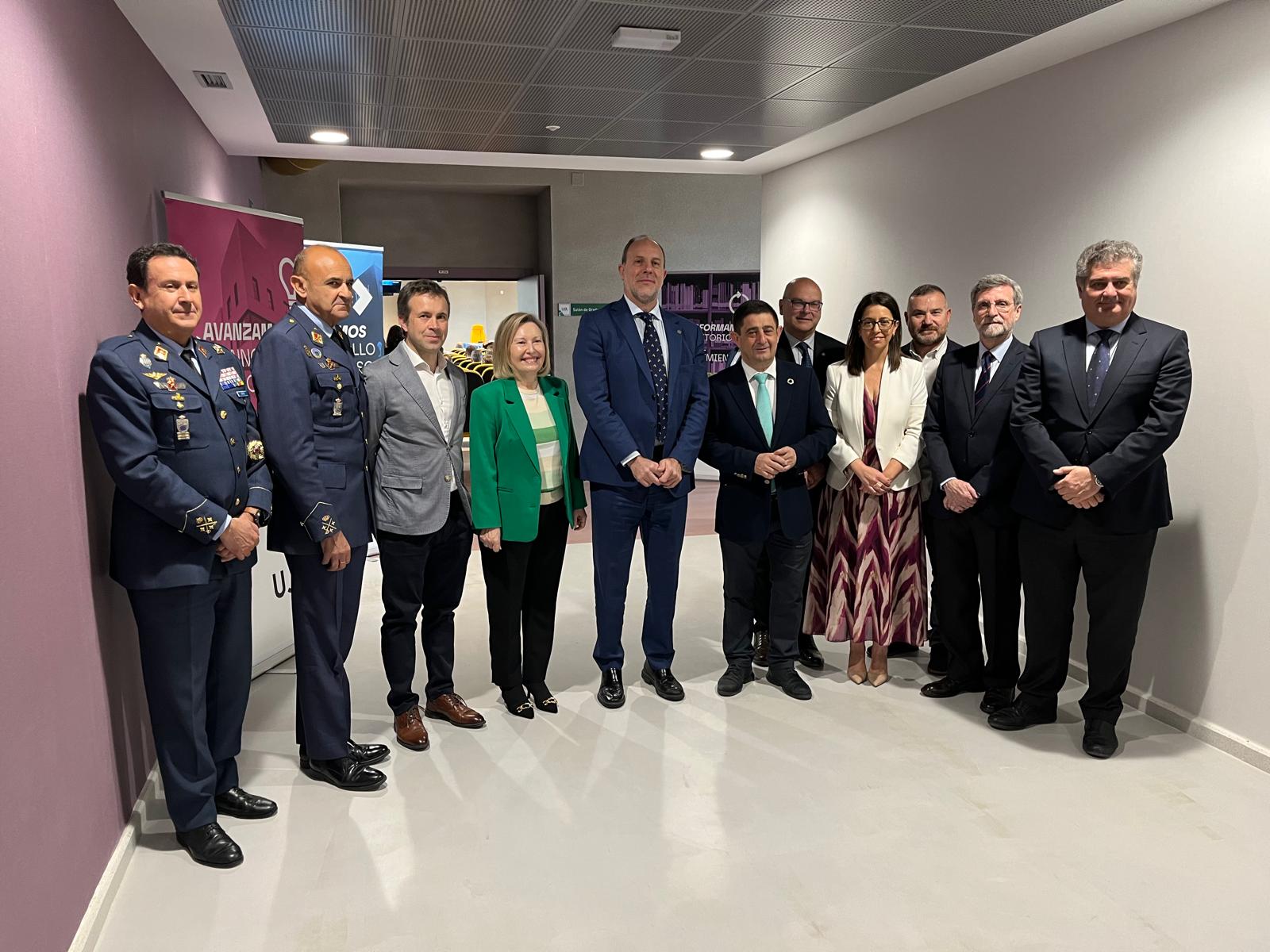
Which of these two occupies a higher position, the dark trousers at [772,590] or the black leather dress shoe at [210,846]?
the dark trousers at [772,590]

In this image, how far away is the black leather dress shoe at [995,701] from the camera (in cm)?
382

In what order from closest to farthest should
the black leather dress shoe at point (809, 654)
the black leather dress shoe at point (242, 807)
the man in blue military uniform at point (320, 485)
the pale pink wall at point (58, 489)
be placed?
the pale pink wall at point (58, 489)
the man in blue military uniform at point (320, 485)
the black leather dress shoe at point (242, 807)
the black leather dress shoe at point (809, 654)

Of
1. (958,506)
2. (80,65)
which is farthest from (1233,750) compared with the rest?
(80,65)

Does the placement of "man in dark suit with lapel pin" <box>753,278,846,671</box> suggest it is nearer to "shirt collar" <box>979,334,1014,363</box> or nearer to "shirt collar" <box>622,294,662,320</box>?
"shirt collar" <box>622,294,662,320</box>

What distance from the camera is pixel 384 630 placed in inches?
139

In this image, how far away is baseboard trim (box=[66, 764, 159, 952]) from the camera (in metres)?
2.33

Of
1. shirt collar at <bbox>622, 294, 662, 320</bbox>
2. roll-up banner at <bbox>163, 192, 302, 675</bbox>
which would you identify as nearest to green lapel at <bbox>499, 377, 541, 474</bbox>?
shirt collar at <bbox>622, 294, 662, 320</bbox>

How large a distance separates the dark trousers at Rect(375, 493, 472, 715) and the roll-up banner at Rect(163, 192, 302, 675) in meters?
0.85

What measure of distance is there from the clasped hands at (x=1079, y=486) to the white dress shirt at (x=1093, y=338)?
1.27 ft

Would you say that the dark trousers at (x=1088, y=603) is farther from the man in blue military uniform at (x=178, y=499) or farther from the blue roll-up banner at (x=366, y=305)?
the blue roll-up banner at (x=366, y=305)

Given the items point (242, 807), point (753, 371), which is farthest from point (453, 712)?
point (753, 371)

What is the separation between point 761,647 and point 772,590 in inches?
19.3

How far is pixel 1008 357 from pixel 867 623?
1269mm

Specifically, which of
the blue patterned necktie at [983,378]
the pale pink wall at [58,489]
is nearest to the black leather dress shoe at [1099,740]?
the blue patterned necktie at [983,378]
